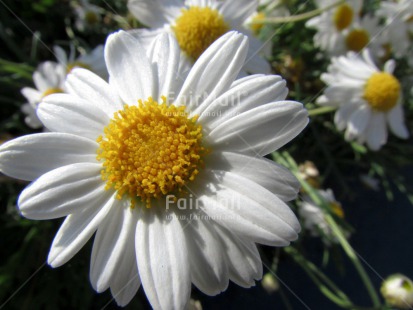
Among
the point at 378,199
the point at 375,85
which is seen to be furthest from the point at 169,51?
the point at 378,199

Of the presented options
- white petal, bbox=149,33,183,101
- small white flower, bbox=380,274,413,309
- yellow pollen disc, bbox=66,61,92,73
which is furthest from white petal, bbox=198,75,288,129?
yellow pollen disc, bbox=66,61,92,73

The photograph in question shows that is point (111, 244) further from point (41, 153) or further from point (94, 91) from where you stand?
point (94, 91)

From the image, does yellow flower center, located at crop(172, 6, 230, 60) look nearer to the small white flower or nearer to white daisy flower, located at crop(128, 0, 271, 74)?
white daisy flower, located at crop(128, 0, 271, 74)

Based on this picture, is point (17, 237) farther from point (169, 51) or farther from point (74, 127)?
point (169, 51)

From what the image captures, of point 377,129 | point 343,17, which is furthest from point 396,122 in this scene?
point 343,17

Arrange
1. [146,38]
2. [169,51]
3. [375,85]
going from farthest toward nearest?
[375,85], [146,38], [169,51]

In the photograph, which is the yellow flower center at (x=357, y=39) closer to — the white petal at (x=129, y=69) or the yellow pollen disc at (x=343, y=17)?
the yellow pollen disc at (x=343, y=17)

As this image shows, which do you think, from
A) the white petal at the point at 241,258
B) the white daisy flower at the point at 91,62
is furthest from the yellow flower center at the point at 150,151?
the white daisy flower at the point at 91,62
